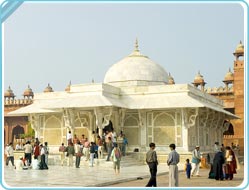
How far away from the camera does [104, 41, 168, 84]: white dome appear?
23688 mm

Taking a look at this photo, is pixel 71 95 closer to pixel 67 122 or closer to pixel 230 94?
pixel 67 122

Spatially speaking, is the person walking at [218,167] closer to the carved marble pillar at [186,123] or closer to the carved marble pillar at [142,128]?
the carved marble pillar at [186,123]

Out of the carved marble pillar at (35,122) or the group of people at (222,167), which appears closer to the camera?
the group of people at (222,167)

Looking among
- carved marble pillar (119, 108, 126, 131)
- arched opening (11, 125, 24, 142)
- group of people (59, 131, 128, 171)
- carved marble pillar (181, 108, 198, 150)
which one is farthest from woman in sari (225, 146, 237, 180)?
arched opening (11, 125, 24, 142)

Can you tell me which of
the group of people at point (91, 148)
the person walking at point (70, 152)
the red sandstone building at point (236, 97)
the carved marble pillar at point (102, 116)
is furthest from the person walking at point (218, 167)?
the red sandstone building at point (236, 97)

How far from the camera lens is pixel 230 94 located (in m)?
33.8

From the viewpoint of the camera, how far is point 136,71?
2381 centimetres

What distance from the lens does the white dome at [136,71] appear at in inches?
933

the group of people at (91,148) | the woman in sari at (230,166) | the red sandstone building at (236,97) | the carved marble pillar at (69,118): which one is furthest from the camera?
the red sandstone building at (236,97)

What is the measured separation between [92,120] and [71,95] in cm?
153

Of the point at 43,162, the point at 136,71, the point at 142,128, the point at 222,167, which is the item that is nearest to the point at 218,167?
the point at 222,167

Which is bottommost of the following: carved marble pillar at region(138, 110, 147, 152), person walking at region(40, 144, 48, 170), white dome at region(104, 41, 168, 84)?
person walking at region(40, 144, 48, 170)

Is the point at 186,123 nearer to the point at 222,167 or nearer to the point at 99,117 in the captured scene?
the point at 99,117

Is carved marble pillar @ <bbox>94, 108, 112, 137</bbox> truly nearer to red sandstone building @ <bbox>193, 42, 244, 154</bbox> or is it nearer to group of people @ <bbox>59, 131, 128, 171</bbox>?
group of people @ <bbox>59, 131, 128, 171</bbox>
